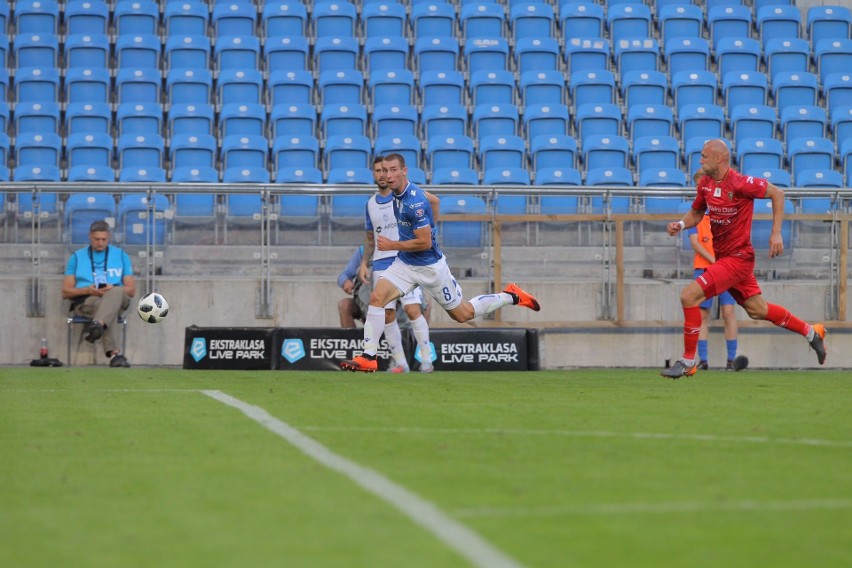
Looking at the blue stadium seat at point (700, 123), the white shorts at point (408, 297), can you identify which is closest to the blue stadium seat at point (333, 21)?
the blue stadium seat at point (700, 123)

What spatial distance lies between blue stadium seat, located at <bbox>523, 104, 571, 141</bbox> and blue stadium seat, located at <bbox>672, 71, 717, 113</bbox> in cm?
210

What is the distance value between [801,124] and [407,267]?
423 inches

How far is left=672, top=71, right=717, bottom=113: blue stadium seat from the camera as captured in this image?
73.0ft

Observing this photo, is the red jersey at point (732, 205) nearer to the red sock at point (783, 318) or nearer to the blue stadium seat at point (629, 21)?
the red sock at point (783, 318)

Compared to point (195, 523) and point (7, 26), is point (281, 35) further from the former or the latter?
point (195, 523)

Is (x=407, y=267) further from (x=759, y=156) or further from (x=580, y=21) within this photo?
(x=580, y=21)

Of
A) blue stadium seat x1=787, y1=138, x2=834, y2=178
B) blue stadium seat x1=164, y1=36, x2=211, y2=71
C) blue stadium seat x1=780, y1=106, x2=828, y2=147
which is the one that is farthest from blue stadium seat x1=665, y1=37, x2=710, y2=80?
blue stadium seat x1=164, y1=36, x2=211, y2=71

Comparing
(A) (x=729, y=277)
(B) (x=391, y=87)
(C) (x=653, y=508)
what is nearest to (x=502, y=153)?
(B) (x=391, y=87)

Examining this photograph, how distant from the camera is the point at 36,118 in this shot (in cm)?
2091

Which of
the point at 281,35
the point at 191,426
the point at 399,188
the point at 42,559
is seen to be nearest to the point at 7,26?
the point at 281,35

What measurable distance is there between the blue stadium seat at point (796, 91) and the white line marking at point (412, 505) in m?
16.5

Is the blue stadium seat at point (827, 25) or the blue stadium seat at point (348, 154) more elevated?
the blue stadium seat at point (827, 25)

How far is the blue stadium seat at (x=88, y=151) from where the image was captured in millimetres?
20078

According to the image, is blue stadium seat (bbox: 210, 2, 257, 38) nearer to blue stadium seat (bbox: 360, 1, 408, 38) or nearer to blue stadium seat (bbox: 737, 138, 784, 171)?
blue stadium seat (bbox: 360, 1, 408, 38)
